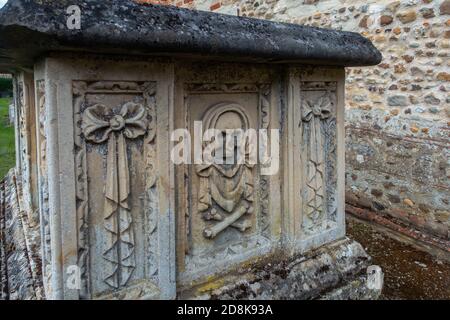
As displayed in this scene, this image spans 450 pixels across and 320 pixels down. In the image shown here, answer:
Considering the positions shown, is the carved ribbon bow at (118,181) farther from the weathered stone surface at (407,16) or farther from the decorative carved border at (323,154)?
the weathered stone surface at (407,16)

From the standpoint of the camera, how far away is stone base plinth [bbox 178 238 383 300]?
1.74m

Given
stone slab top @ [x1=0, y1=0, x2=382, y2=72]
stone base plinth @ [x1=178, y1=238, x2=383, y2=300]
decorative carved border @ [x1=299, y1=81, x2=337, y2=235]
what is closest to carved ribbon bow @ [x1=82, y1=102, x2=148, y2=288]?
stone slab top @ [x1=0, y1=0, x2=382, y2=72]

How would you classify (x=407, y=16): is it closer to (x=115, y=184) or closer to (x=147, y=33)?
(x=147, y=33)

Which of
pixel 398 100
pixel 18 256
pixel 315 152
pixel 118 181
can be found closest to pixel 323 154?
pixel 315 152

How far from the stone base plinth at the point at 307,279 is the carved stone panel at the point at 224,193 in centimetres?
9

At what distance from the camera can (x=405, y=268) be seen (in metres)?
2.61

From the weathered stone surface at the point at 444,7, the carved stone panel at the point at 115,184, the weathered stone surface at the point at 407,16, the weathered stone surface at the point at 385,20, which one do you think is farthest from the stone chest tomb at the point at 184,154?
the weathered stone surface at the point at 385,20

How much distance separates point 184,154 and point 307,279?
2.95 ft

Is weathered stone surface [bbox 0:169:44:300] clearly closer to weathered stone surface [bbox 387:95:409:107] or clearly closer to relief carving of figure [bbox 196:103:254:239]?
relief carving of figure [bbox 196:103:254:239]

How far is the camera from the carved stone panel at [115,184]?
4.49 feet

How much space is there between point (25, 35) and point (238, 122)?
97 centimetres
